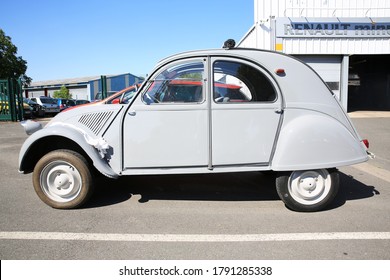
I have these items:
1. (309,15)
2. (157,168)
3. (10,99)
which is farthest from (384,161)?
(10,99)

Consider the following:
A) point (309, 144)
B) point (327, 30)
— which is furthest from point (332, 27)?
point (309, 144)

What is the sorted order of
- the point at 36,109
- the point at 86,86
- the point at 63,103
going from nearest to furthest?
the point at 36,109 < the point at 63,103 < the point at 86,86

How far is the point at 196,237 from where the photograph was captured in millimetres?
3381

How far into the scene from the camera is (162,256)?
9.82 ft

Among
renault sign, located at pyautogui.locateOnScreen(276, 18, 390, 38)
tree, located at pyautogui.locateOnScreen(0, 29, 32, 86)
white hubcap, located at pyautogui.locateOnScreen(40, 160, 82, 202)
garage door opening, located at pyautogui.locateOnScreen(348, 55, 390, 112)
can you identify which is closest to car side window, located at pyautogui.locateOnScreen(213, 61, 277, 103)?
white hubcap, located at pyautogui.locateOnScreen(40, 160, 82, 202)

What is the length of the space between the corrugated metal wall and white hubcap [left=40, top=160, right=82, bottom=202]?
1429cm

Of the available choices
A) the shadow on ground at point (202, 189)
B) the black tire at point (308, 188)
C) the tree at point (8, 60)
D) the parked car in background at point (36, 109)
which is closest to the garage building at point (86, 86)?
the tree at point (8, 60)

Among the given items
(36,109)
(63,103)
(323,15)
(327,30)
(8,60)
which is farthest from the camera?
(8,60)

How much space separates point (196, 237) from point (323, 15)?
16396 mm

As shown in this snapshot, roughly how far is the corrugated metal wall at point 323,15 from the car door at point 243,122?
520 inches

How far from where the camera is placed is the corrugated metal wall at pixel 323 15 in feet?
52.5

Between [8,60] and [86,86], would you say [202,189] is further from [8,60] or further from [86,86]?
[86,86]

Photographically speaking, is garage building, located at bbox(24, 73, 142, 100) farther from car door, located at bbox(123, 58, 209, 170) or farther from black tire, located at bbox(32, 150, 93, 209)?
car door, located at bbox(123, 58, 209, 170)

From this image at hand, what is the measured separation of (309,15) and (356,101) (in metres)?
11.7
